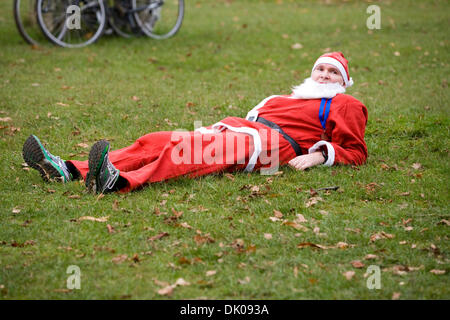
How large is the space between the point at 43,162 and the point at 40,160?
34 mm

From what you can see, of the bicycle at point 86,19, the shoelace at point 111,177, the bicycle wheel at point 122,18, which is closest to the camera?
the shoelace at point 111,177

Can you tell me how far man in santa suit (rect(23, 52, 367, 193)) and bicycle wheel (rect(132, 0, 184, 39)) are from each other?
6.03 meters

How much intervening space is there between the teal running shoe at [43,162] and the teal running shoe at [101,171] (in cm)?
40

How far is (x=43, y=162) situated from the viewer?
486cm

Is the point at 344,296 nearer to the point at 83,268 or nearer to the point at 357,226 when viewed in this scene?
the point at 357,226

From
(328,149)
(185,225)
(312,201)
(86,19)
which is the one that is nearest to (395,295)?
(312,201)

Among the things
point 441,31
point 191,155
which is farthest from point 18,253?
point 441,31

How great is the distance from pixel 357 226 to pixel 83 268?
77.8 inches

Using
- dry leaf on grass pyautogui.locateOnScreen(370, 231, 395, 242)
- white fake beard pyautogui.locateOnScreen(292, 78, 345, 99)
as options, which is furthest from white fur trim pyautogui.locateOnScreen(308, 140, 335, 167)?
dry leaf on grass pyautogui.locateOnScreen(370, 231, 395, 242)

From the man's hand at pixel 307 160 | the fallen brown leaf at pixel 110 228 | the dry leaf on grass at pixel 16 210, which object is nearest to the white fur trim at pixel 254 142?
the man's hand at pixel 307 160

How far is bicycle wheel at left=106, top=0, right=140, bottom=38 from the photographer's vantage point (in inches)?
423

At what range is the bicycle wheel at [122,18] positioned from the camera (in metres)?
10.7

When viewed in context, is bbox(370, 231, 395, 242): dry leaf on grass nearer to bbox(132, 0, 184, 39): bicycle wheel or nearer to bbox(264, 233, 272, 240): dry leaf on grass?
bbox(264, 233, 272, 240): dry leaf on grass

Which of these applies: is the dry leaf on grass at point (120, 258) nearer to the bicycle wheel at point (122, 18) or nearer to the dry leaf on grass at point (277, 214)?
the dry leaf on grass at point (277, 214)
